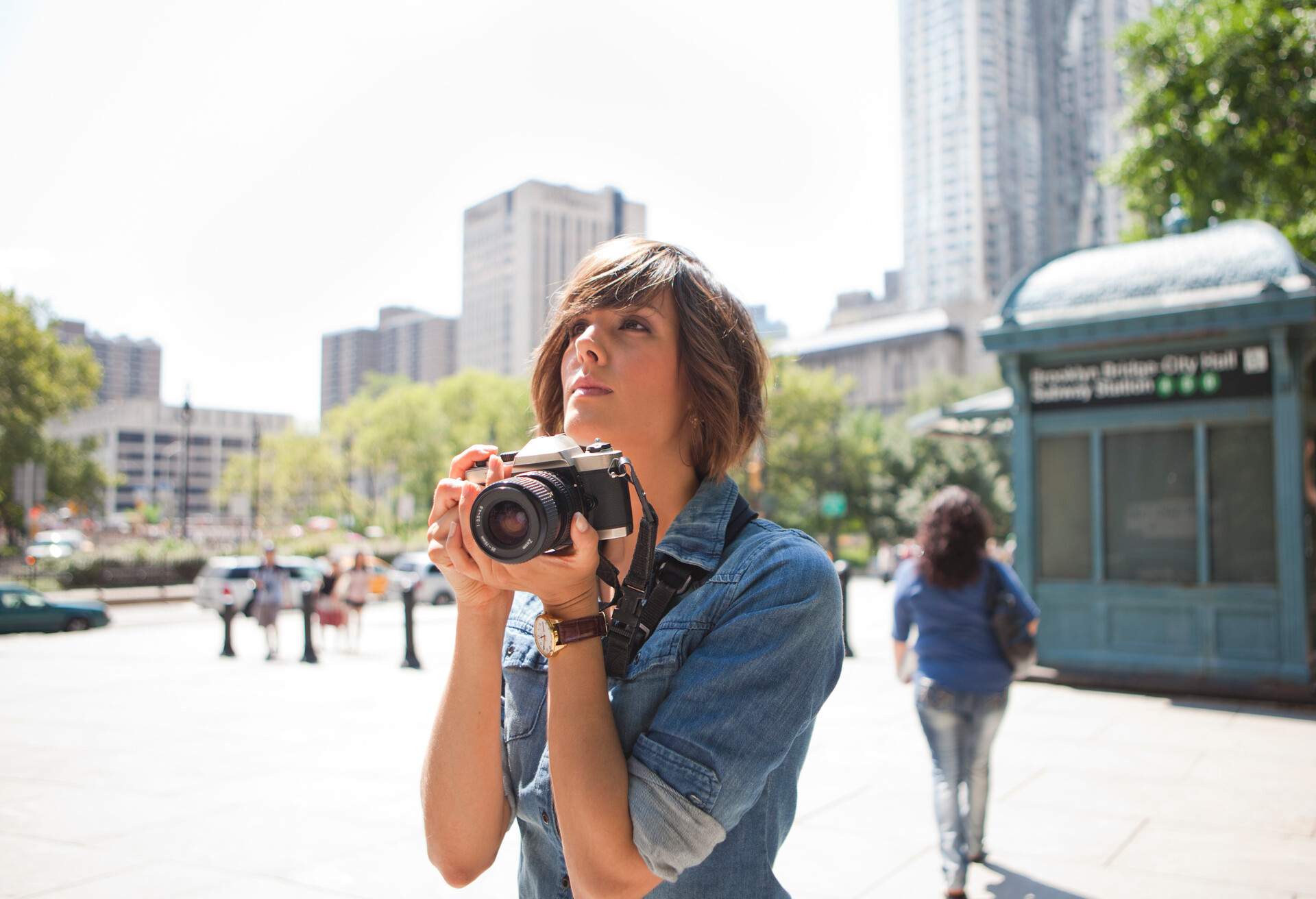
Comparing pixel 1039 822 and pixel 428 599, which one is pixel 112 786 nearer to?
pixel 1039 822

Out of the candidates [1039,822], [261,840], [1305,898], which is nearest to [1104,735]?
[1039,822]

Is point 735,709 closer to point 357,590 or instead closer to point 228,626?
point 228,626

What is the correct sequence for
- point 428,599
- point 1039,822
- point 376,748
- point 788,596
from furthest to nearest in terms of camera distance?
1. point 428,599
2. point 376,748
3. point 1039,822
4. point 788,596

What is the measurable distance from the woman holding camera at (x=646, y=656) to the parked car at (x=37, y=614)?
23372 mm

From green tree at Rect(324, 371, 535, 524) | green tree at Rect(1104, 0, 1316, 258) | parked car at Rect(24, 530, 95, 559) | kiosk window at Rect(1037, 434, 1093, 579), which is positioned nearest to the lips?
kiosk window at Rect(1037, 434, 1093, 579)

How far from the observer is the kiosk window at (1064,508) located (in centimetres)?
1190

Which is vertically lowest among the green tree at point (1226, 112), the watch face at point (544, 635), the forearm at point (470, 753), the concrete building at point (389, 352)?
the forearm at point (470, 753)

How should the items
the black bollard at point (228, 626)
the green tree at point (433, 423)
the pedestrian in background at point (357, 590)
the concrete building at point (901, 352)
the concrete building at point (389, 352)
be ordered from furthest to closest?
the concrete building at point (389, 352) → the concrete building at point (901, 352) → the green tree at point (433, 423) → the pedestrian in background at point (357, 590) → the black bollard at point (228, 626)

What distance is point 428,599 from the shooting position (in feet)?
103

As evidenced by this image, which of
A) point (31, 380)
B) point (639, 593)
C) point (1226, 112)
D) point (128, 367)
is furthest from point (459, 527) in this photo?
point (128, 367)

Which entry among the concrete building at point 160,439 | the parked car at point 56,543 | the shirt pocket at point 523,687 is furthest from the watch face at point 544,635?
the concrete building at point 160,439

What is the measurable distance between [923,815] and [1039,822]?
28.6 inches

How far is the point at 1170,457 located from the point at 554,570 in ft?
38.6

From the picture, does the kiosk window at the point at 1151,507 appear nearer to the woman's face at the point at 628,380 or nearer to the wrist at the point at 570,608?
the woman's face at the point at 628,380
